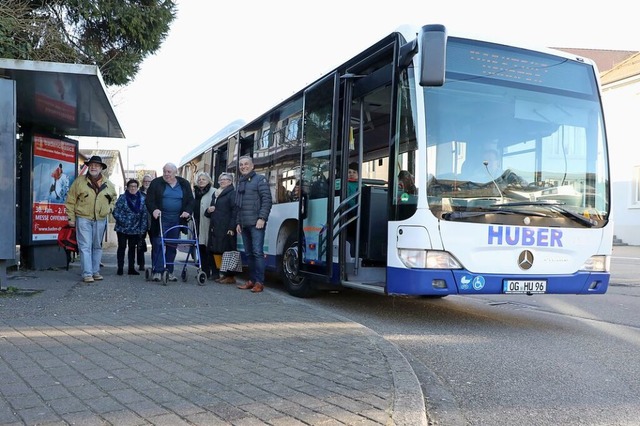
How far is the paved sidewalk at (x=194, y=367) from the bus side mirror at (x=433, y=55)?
255cm

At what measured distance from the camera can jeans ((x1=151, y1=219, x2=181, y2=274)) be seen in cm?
942

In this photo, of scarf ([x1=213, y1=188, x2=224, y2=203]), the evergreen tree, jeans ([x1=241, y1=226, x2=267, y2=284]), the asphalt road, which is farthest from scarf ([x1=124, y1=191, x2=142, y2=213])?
the asphalt road

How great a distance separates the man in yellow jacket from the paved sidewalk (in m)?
2.03

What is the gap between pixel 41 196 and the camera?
424 inches

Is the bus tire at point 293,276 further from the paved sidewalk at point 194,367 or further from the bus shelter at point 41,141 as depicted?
the bus shelter at point 41,141

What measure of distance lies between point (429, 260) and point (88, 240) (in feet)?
18.3

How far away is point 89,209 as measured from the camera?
900 centimetres

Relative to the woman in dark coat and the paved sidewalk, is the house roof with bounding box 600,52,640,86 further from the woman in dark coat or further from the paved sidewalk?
the paved sidewalk

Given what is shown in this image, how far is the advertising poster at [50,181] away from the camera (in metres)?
10.6

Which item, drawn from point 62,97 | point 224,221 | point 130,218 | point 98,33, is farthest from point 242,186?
point 98,33

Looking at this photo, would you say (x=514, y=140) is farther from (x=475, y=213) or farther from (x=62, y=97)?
(x=62, y=97)

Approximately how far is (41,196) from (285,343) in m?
7.64

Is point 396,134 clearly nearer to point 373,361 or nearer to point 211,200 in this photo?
point 373,361

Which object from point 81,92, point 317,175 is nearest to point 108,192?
point 81,92
